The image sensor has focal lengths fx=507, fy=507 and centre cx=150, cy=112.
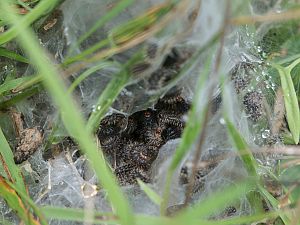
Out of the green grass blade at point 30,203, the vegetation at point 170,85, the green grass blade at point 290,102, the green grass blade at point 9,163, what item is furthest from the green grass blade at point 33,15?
the green grass blade at point 290,102

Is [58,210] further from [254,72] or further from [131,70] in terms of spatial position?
[254,72]

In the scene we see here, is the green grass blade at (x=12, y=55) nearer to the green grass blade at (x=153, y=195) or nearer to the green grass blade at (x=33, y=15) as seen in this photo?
the green grass blade at (x=33, y=15)

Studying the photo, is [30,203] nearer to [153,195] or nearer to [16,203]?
[16,203]

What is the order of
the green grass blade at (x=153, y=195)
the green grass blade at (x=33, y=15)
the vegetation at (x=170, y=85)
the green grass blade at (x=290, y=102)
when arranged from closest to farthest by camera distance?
the vegetation at (x=170, y=85), the green grass blade at (x=153, y=195), the green grass blade at (x=33, y=15), the green grass blade at (x=290, y=102)

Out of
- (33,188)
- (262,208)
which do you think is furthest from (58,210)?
(262,208)

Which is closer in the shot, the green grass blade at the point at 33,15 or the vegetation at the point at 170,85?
the vegetation at the point at 170,85

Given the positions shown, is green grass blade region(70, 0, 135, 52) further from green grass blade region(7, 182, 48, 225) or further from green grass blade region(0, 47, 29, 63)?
green grass blade region(7, 182, 48, 225)

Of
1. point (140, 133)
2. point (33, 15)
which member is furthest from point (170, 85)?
point (33, 15)
